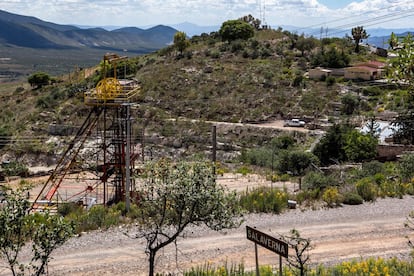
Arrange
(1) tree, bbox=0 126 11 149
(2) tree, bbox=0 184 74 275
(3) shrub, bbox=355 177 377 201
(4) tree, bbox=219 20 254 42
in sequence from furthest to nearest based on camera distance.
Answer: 1. (4) tree, bbox=219 20 254 42
2. (1) tree, bbox=0 126 11 149
3. (3) shrub, bbox=355 177 377 201
4. (2) tree, bbox=0 184 74 275

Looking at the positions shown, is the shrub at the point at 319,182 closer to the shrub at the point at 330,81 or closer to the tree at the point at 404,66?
the tree at the point at 404,66

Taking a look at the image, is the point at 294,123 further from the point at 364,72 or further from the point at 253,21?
the point at 253,21

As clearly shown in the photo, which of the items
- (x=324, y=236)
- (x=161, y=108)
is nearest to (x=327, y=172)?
(x=324, y=236)

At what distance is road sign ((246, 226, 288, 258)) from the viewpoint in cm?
703

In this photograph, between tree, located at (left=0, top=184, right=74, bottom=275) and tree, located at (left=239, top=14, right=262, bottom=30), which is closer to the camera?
tree, located at (left=0, top=184, right=74, bottom=275)

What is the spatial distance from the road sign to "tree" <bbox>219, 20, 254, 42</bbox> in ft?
184

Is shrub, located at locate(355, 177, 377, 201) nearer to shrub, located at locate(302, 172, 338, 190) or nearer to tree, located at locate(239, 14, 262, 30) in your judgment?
shrub, located at locate(302, 172, 338, 190)

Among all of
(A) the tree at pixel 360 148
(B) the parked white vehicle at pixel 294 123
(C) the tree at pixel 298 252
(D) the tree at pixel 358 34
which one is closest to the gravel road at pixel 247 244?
(C) the tree at pixel 298 252

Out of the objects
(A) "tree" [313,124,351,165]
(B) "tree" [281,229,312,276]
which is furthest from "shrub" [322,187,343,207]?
(A) "tree" [313,124,351,165]

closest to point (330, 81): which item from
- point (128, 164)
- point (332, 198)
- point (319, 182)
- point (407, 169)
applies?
point (407, 169)

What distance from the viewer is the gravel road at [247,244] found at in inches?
446

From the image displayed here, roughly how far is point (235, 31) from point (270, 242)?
56453 mm

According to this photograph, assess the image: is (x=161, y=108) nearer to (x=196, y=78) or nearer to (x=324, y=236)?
(x=196, y=78)

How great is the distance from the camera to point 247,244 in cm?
1245
